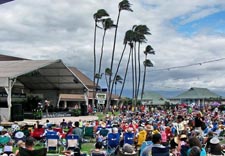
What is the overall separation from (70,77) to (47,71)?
2.29 meters

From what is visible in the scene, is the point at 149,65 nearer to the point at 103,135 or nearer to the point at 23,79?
the point at 23,79

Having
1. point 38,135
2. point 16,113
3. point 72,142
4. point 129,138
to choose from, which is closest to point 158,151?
point 72,142

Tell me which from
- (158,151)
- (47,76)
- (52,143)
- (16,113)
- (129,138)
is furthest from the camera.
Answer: (47,76)

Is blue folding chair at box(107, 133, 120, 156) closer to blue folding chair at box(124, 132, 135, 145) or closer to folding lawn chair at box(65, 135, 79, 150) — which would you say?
blue folding chair at box(124, 132, 135, 145)

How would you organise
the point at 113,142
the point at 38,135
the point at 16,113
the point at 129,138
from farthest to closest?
the point at 16,113 → the point at 38,135 → the point at 129,138 → the point at 113,142

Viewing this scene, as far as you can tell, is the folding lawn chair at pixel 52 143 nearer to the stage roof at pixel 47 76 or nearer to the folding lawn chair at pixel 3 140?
the folding lawn chair at pixel 3 140

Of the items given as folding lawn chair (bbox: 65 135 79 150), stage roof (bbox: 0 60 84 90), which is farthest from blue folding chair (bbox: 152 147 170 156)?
stage roof (bbox: 0 60 84 90)

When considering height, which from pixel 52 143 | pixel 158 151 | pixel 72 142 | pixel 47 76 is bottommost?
pixel 52 143

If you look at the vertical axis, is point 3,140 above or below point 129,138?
below

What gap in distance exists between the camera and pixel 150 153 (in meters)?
7.83

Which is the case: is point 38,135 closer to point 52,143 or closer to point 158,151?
point 52,143

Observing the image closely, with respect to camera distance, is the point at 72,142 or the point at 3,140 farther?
the point at 3,140

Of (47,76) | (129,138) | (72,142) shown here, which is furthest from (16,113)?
(129,138)

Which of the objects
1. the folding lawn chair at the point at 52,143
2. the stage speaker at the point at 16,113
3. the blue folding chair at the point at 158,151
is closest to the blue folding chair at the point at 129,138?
the folding lawn chair at the point at 52,143
